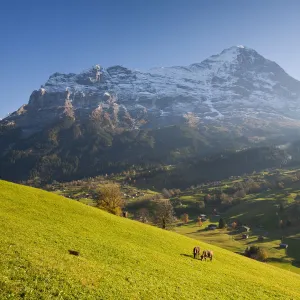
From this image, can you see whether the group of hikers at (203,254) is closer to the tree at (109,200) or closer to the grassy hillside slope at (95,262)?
the grassy hillside slope at (95,262)

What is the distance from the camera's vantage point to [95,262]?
39.1 meters

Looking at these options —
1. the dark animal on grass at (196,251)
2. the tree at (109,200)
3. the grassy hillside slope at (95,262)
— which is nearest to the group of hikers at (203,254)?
the dark animal on grass at (196,251)

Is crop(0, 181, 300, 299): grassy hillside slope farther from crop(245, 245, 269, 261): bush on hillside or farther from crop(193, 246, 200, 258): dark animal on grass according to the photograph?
crop(245, 245, 269, 261): bush on hillside

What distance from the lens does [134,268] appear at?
4112 cm

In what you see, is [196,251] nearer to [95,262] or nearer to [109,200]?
[95,262]

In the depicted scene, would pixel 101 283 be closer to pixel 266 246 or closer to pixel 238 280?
pixel 238 280

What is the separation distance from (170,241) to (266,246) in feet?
507

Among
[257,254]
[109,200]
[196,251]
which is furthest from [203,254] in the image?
[257,254]

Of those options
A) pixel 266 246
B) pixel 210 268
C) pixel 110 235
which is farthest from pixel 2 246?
pixel 266 246

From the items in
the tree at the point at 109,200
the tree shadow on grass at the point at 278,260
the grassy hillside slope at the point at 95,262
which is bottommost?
the tree shadow on grass at the point at 278,260

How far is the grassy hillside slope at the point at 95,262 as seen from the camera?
3019 cm

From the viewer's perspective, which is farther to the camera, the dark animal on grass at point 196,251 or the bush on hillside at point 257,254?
the bush on hillside at point 257,254

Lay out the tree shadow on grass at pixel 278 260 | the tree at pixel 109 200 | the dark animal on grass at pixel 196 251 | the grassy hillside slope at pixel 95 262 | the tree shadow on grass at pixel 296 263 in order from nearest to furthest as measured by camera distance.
A: the grassy hillside slope at pixel 95 262 < the dark animal on grass at pixel 196 251 < the tree at pixel 109 200 < the tree shadow on grass at pixel 296 263 < the tree shadow on grass at pixel 278 260

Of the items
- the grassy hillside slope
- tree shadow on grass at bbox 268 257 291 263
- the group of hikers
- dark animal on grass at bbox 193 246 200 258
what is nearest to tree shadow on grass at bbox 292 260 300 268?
tree shadow on grass at bbox 268 257 291 263
